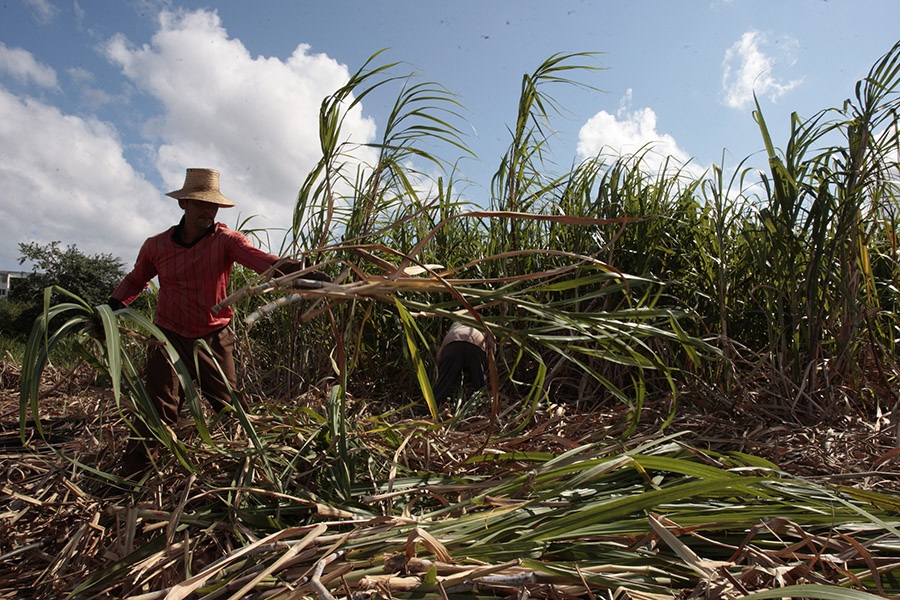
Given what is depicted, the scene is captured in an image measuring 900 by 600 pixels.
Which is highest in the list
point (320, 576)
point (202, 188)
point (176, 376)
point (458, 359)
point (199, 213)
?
point (202, 188)

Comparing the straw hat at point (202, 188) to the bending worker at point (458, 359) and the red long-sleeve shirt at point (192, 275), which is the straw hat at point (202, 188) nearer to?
the red long-sleeve shirt at point (192, 275)

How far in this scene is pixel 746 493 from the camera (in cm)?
124

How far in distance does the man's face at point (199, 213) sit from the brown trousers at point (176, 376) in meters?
0.43

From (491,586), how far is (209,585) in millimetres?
484

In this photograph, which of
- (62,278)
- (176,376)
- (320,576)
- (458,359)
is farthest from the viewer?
(62,278)

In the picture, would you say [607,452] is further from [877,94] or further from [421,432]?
[877,94]

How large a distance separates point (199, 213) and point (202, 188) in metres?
0.11

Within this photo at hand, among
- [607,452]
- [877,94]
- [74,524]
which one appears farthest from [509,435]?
Answer: [877,94]

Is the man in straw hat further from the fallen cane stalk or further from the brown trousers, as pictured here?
the fallen cane stalk

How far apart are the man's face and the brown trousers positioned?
0.43 metres

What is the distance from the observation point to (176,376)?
2191 millimetres

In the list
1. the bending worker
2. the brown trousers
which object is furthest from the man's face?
the bending worker

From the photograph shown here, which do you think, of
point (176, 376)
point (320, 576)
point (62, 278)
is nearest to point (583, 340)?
point (320, 576)

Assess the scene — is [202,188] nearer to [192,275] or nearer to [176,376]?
[192,275]
